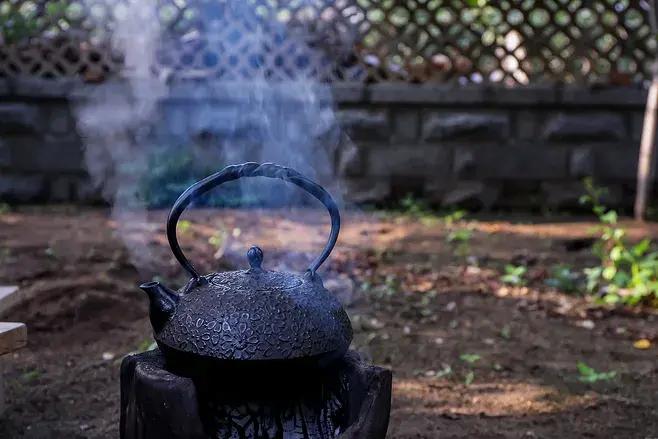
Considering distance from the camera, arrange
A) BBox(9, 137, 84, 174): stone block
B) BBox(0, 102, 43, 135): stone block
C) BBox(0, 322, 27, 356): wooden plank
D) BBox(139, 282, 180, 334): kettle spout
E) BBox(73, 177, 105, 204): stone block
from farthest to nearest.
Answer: BBox(73, 177, 105, 204): stone block → BBox(9, 137, 84, 174): stone block → BBox(0, 102, 43, 135): stone block → BBox(0, 322, 27, 356): wooden plank → BBox(139, 282, 180, 334): kettle spout

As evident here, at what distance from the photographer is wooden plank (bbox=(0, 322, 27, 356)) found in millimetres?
2170

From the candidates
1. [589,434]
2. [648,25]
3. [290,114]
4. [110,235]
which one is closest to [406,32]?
[290,114]

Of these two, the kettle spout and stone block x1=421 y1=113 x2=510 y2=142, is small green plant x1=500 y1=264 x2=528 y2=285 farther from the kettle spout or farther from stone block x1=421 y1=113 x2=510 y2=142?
the kettle spout

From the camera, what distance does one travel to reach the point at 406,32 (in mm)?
6402

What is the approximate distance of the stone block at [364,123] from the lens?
6.29m

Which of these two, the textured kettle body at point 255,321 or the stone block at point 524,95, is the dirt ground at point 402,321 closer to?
the textured kettle body at point 255,321

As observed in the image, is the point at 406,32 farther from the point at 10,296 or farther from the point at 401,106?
the point at 10,296

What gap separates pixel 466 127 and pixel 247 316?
16.0 feet

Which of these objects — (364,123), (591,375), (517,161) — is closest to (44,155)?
(364,123)

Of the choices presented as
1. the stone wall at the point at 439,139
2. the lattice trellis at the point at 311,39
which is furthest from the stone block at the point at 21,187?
the lattice trellis at the point at 311,39

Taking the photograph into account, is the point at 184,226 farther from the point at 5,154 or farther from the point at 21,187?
the point at 5,154

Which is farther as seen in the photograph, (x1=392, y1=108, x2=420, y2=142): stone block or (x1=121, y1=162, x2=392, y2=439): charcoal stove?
(x1=392, y1=108, x2=420, y2=142): stone block

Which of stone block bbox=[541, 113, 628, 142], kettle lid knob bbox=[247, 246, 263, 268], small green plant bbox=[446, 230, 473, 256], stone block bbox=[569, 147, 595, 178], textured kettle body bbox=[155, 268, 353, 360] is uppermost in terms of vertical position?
kettle lid knob bbox=[247, 246, 263, 268]

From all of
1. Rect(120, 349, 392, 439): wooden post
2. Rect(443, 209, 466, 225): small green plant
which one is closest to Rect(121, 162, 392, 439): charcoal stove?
Rect(120, 349, 392, 439): wooden post
